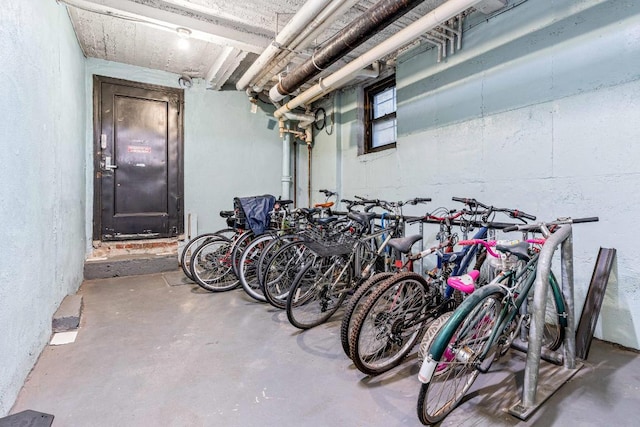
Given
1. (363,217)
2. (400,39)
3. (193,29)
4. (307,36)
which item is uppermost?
(193,29)

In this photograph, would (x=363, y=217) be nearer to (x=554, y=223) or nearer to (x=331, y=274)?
(x=331, y=274)

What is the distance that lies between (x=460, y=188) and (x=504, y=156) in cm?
50

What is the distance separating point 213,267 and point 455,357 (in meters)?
2.72

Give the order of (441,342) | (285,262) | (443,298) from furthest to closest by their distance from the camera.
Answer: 1. (285,262)
2. (443,298)
3. (441,342)

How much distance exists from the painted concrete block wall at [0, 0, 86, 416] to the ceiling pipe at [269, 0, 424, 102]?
2050 millimetres

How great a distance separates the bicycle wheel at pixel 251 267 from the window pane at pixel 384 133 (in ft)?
6.87

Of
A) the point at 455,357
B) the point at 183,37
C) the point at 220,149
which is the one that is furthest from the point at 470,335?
the point at 220,149

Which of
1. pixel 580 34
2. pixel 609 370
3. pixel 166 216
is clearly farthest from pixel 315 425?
pixel 166 216

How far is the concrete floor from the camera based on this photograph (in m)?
1.41

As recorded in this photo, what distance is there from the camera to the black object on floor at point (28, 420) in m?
1.26

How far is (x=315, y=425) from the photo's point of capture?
1.36 m

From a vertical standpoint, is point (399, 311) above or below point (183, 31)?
below

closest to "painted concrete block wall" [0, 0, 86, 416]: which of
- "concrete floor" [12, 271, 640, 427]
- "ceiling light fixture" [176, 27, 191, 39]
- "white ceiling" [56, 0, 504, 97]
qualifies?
"concrete floor" [12, 271, 640, 427]

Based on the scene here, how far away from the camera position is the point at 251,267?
3145 mm
